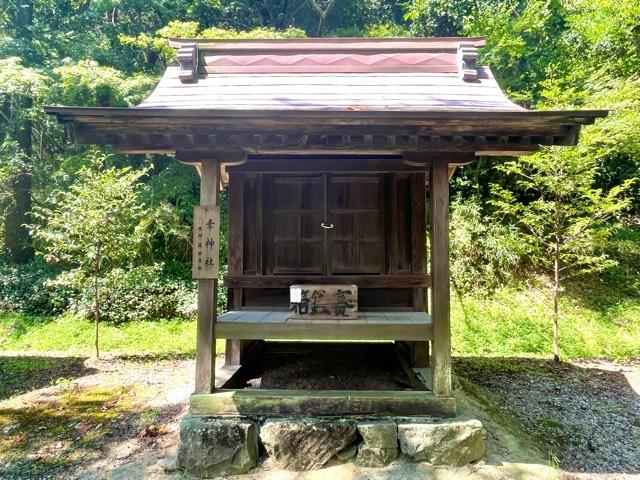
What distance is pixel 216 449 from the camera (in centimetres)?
307

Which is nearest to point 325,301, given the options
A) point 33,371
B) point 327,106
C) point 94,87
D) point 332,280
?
point 332,280

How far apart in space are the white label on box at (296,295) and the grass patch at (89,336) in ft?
14.1

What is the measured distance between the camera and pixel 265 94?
13.4 feet

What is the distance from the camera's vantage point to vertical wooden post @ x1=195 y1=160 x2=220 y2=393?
3322 millimetres

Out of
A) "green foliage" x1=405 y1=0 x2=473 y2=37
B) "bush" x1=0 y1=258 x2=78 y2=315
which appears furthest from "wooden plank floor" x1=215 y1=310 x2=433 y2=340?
"green foliage" x1=405 y1=0 x2=473 y2=37

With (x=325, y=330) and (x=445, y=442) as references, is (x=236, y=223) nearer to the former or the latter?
(x=325, y=330)

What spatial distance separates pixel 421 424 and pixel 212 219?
8.47ft

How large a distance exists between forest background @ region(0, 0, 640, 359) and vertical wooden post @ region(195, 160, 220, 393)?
167 inches

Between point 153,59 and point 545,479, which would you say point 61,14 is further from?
point 545,479

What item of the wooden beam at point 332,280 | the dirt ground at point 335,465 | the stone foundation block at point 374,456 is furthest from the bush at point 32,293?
the stone foundation block at point 374,456

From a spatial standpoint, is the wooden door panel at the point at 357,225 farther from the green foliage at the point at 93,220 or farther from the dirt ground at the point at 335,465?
the green foliage at the point at 93,220

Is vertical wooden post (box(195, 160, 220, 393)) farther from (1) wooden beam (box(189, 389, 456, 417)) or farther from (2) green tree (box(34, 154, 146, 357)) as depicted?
(2) green tree (box(34, 154, 146, 357))

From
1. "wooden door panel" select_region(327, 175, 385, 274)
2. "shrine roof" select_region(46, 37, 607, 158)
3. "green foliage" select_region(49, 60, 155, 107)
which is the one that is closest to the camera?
"shrine roof" select_region(46, 37, 607, 158)

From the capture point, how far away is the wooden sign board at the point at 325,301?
3.59 meters
